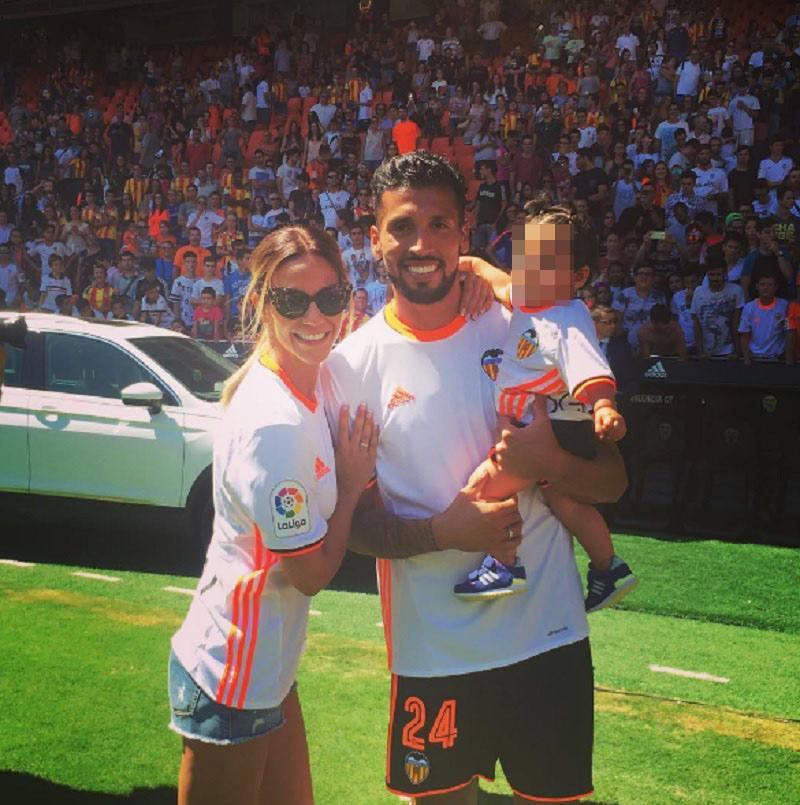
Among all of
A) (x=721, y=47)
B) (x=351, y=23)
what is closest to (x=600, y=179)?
(x=721, y=47)

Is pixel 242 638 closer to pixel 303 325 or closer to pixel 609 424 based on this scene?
pixel 303 325

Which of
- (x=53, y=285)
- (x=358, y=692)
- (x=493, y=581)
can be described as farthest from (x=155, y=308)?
(x=493, y=581)

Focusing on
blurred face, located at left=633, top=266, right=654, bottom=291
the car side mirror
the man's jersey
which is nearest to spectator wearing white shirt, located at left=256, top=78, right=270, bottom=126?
blurred face, located at left=633, top=266, right=654, bottom=291

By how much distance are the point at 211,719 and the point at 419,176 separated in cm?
129

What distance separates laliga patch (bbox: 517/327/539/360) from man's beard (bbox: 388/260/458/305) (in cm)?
21

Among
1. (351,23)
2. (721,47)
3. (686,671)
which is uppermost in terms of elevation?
(351,23)

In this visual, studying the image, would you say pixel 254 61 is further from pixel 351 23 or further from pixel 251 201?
pixel 251 201

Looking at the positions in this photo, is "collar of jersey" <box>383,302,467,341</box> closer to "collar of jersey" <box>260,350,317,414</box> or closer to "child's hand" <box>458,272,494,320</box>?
"child's hand" <box>458,272,494,320</box>

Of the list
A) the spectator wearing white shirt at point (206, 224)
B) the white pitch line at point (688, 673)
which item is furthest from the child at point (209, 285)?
the white pitch line at point (688, 673)

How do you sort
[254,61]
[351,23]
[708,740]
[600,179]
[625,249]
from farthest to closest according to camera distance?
[351,23] → [254,61] → [600,179] → [625,249] → [708,740]

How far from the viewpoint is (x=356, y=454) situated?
8.03 feet

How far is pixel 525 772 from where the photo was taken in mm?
2439

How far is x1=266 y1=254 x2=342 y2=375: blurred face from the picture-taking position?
2377 mm

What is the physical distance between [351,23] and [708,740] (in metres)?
21.1
